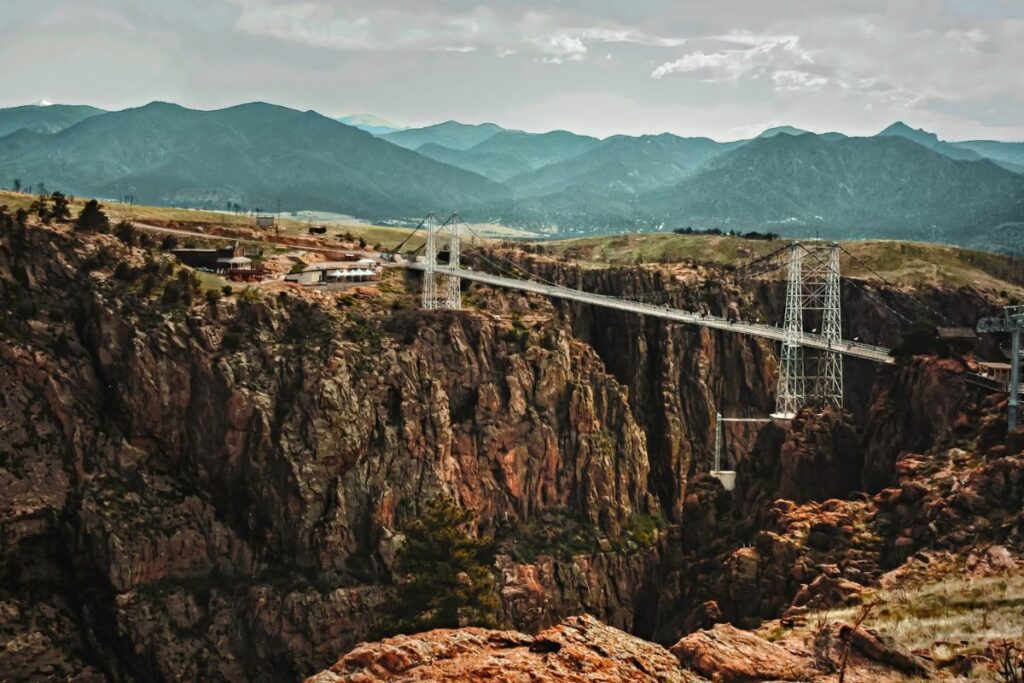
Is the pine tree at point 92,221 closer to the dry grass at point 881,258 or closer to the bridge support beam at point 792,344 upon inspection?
the bridge support beam at point 792,344

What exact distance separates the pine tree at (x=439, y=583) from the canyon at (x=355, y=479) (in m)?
4.42

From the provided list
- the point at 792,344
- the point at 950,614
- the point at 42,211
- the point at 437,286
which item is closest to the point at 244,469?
the point at 42,211

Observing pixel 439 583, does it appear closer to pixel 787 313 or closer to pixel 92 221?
pixel 92 221

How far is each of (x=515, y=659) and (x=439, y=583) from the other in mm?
37163

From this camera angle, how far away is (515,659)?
30.5 m

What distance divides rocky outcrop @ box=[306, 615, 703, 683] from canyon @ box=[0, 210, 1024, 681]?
2427 cm

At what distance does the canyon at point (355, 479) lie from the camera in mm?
65062

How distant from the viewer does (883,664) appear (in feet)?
107

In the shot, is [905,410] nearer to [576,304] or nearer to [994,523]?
[994,523]

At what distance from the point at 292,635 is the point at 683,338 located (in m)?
72.0

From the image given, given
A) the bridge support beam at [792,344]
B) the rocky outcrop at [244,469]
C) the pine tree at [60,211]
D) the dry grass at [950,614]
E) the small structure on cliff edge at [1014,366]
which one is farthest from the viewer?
the bridge support beam at [792,344]

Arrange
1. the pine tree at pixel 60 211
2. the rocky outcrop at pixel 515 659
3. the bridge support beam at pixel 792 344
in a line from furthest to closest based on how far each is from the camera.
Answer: the bridge support beam at pixel 792 344 < the pine tree at pixel 60 211 < the rocky outcrop at pixel 515 659

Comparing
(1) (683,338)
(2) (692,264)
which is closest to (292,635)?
(1) (683,338)

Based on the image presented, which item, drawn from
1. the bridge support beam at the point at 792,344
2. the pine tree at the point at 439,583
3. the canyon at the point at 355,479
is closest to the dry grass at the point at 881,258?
the bridge support beam at the point at 792,344
